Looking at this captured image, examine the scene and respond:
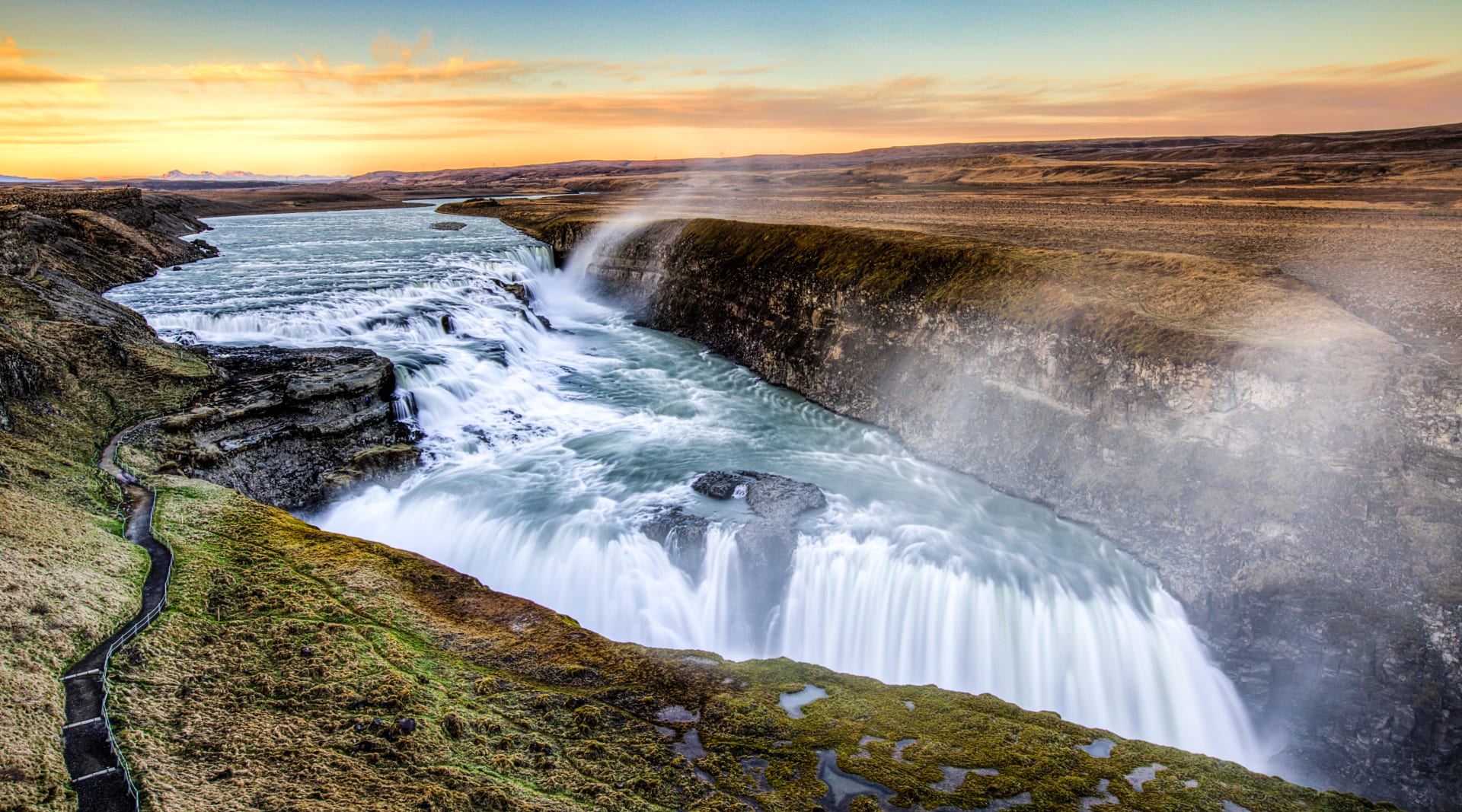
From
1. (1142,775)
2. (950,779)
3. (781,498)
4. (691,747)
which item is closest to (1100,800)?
(1142,775)

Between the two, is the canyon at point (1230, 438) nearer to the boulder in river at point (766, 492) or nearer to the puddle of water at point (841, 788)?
the boulder in river at point (766, 492)

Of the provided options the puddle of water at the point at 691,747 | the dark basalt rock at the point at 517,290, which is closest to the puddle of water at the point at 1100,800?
the puddle of water at the point at 691,747

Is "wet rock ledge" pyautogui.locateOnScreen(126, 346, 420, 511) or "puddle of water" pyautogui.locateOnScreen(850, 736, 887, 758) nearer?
"puddle of water" pyautogui.locateOnScreen(850, 736, 887, 758)

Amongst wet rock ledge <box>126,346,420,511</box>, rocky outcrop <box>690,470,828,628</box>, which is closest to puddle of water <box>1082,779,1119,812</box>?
rocky outcrop <box>690,470,828,628</box>

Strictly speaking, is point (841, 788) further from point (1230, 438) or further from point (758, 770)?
point (1230, 438)

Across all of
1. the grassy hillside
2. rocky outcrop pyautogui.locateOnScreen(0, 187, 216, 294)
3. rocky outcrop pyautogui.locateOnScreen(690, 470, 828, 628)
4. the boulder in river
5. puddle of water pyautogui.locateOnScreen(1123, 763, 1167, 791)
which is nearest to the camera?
the grassy hillside

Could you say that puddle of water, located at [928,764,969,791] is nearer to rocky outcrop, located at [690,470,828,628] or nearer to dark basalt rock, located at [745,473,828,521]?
rocky outcrop, located at [690,470,828,628]

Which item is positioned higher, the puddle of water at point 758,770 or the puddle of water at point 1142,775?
the puddle of water at point 758,770

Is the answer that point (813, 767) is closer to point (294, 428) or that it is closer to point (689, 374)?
point (294, 428)
